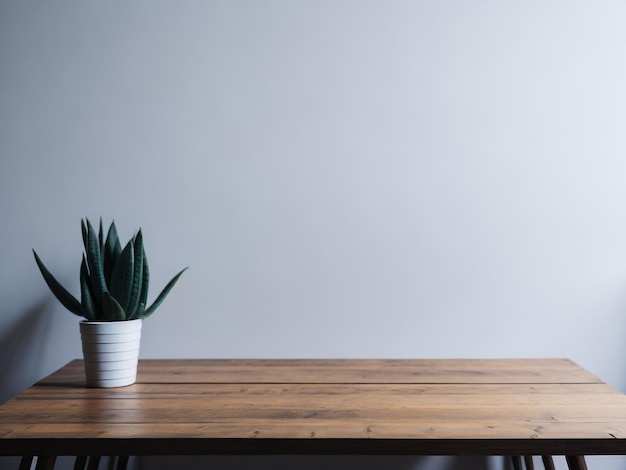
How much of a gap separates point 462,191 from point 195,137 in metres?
0.81

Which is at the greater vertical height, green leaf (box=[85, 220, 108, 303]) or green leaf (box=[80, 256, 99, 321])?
green leaf (box=[85, 220, 108, 303])

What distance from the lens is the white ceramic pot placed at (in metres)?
1.29

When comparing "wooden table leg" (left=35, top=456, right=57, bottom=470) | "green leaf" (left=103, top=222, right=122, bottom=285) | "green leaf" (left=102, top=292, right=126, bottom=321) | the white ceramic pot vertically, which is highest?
"green leaf" (left=103, top=222, right=122, bottom=285)

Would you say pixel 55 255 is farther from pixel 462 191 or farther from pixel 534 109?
pixel 534 109

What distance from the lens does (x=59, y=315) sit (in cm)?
163

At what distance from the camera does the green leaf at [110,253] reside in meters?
1.41

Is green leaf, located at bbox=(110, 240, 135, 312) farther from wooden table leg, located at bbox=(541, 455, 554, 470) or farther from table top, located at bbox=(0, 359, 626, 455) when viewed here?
wooden table leg, located at bbox=(541, 455, 554, 470)

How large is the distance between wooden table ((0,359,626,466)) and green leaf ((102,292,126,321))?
17cm

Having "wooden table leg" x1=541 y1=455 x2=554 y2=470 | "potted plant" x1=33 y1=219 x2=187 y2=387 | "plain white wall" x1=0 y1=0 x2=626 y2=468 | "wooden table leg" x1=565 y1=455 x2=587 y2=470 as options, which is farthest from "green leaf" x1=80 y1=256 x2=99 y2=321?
"wooden table leg" x1=541 y1=455 x2=554 y2=470

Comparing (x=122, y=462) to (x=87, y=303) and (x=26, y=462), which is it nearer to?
(x=26, y=462)

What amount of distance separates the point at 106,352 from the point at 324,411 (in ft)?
Result: 1.78

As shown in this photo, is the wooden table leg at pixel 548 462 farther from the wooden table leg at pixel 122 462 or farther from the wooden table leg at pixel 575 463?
the wooden table leg at pixel 122 462

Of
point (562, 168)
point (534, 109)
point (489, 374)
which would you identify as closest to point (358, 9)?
point (534, 109)

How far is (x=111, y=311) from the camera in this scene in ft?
4.31
